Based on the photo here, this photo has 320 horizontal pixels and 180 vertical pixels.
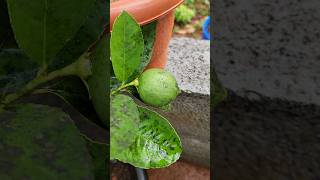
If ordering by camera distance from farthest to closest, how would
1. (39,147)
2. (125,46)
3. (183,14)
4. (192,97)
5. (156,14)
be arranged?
(183,14) < (192,97) < (156,14) < (125,46) < (39,147)

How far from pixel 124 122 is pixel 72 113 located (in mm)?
401

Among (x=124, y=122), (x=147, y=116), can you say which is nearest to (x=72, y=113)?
(x=124, y=122)

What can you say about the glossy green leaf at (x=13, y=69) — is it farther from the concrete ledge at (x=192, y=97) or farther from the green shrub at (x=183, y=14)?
the green shrub at (x=183, y=14)

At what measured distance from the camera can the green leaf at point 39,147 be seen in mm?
299

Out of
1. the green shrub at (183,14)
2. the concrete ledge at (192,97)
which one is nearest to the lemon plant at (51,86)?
the concrete ledge at (192,97)

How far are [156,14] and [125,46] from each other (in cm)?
14

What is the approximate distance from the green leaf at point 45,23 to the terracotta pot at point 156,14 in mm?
457

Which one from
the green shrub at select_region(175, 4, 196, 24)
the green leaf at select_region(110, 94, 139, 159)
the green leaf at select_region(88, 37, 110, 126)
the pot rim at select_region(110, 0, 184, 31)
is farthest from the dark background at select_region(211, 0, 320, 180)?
the green shrub at select_region(175, 4, 196, 24)

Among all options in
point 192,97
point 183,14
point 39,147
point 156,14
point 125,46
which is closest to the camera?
point 39,147

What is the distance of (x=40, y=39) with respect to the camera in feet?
1.02

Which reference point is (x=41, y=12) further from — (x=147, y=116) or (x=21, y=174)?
(x=147, y=116)

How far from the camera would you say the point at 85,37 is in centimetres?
34

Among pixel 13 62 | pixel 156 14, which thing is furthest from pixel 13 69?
pixel 156 14

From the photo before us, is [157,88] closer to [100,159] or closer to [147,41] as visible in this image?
[147,41]
